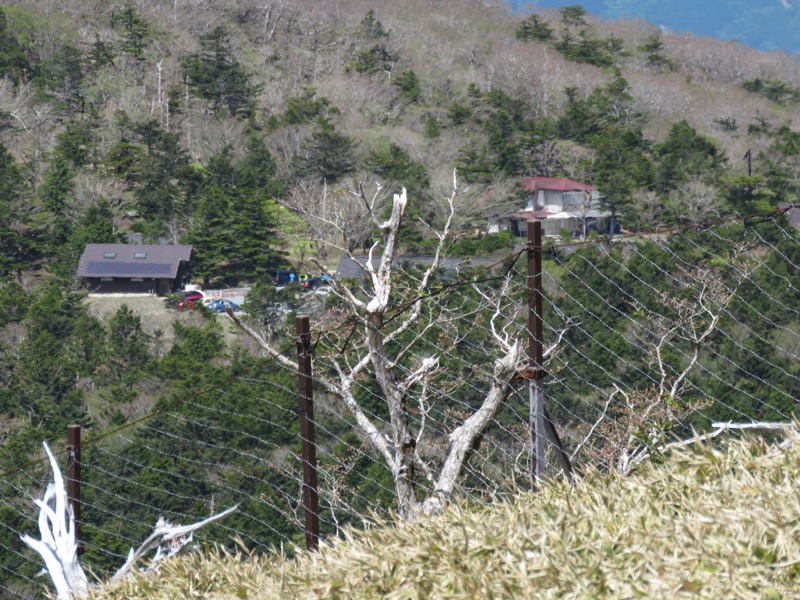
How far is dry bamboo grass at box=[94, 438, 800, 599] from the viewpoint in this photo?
2.18m

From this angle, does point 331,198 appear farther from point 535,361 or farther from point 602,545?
point 602,545

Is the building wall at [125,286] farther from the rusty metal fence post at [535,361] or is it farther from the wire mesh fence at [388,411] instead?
the rusty metal fence post at [535,361]

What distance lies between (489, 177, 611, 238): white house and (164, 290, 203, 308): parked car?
359 inches

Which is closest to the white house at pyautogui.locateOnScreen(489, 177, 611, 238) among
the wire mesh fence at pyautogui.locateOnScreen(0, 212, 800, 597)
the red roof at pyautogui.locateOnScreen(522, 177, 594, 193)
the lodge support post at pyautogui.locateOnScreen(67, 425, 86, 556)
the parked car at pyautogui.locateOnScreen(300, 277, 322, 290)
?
the red roof at pyautogui.locateOnScreen(522, 177, 594, 193)

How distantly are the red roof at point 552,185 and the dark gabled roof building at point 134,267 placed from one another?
36.9 feet

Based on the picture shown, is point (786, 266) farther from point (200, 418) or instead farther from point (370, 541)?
point (370, 541)

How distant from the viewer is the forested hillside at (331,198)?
14.9 m

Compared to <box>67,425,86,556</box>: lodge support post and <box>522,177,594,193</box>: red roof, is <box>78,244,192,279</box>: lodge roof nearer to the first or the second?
<box>522,177,594,193</box>: red roof

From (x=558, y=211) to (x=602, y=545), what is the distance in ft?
112

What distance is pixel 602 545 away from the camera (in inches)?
94.0

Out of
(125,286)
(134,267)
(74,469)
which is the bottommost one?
(125,286)

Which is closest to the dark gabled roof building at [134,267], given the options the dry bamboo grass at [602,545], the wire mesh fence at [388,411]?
the wire mesh fence at [388,411]

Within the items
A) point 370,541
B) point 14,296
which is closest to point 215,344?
point 14,296

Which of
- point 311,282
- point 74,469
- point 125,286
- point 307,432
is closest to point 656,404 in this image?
point 307,432
